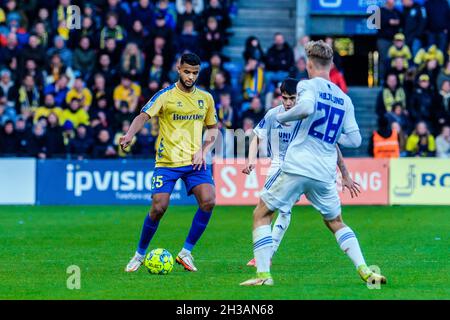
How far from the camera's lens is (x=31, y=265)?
13.5m

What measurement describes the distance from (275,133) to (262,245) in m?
2.83

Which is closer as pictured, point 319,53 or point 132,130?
point 319,53

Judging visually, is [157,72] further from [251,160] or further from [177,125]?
[251,160]

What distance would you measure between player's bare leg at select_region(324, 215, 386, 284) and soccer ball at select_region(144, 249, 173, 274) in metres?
1.95

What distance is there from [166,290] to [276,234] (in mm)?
2694

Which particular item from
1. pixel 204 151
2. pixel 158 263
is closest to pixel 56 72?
pixel 204 151

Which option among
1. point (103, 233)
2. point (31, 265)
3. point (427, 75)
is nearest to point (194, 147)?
point (31, 265)

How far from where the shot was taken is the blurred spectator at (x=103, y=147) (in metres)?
25.2

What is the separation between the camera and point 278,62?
2692 cm

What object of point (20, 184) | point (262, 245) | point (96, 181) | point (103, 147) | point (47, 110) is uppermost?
point (47, 110)

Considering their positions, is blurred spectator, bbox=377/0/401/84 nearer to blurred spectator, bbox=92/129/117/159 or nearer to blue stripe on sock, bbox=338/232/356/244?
blurred spectator, bbox=92/129/117/159

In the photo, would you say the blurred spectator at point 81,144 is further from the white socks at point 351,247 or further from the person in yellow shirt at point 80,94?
the white socks at point 351,247

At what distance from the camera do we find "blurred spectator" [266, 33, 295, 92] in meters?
26.8

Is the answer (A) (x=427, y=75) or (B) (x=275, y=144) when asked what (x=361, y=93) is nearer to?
(A) (x=427, y=75)
